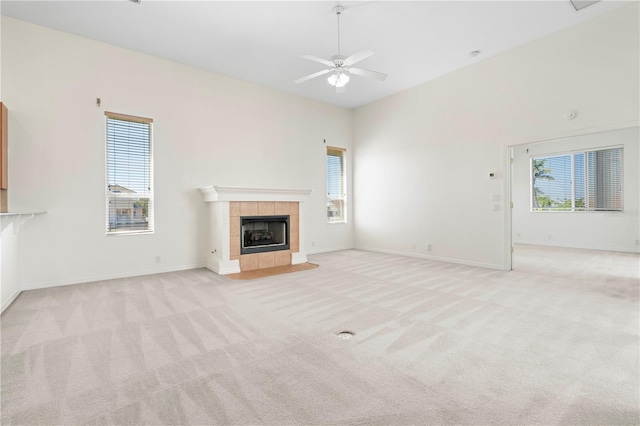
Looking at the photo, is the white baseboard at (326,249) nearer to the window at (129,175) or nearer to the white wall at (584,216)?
the window at (129,175)

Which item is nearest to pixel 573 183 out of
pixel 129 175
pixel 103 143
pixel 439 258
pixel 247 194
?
pixel 439 258

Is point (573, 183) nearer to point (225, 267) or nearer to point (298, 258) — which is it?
point (298, 258)

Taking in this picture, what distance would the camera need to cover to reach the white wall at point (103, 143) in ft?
13.1

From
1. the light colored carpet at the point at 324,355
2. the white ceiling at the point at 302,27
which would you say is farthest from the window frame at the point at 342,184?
the light colored carpet at the point at 324,355

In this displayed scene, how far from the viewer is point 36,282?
159 inches

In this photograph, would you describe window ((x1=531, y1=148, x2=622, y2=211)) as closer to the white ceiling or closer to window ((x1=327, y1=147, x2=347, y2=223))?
the white ceiling

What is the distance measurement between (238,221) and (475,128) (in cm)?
459

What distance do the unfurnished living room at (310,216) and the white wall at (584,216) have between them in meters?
0.06

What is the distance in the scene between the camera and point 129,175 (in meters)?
4.76

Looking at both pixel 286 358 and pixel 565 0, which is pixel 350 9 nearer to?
pixel 565 0

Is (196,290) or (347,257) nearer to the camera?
(196,290)

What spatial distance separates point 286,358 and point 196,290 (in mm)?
2270

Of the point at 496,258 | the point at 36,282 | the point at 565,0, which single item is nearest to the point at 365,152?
the point at 496,258

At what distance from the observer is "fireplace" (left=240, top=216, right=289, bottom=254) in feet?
17.5
